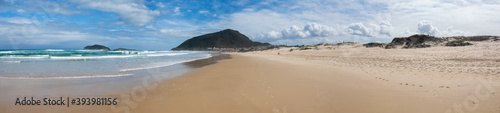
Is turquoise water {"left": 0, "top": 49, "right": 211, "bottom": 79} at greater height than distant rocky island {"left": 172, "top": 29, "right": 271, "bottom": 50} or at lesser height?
lesser

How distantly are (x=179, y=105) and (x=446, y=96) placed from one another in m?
6.26

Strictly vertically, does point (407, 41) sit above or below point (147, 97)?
above

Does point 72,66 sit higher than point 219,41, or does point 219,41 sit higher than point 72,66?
point 219,41

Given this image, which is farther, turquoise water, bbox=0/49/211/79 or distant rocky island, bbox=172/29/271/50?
distant rocky island, bbox=172/29/271/50

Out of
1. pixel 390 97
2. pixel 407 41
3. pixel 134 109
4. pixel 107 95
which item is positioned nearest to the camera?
pixel 134 109

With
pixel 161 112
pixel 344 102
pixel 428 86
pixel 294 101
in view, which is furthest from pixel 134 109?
pixel 428 86

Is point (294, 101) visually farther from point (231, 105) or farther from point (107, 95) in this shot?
point (107, 95)

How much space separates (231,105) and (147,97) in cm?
234

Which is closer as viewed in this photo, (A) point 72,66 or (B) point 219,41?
(A) point 72,66

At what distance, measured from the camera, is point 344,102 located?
4.38m

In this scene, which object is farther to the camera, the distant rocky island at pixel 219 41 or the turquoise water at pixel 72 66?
the distant rocky island at pixel 219 41

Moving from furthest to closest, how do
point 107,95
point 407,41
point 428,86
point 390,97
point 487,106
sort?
point 407,41 < point 428,86 < point 107,95 < point 390,97 < point 487,106

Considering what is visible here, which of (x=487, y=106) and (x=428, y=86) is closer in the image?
(x=487, y=106)

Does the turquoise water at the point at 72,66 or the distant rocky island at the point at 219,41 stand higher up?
the distant rocky island at the point at 219,41
